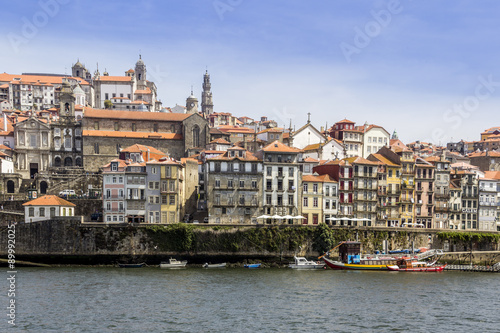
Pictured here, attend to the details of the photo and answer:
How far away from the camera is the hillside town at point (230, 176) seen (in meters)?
→ 86.0

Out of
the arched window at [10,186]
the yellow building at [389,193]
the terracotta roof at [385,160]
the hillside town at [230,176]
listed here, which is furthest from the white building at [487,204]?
the arched window at [10,186]

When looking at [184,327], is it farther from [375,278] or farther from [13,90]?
[13,90]

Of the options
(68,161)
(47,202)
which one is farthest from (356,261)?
(68,161)

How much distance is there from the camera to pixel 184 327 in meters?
44.6

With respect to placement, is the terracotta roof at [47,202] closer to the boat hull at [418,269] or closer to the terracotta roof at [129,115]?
the terracotta roof at [129,115]

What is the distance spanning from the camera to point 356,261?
263 ft

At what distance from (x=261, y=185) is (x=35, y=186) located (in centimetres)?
4296

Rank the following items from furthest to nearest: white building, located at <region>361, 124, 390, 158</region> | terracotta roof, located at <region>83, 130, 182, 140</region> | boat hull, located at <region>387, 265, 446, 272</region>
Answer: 1. white building, located at <region>361, 124, 390, 158</region>
2. terracotta roof, located at <region>83, 130, 182, 140</region>
3. boat hull, located at <region>387, 265, 446, 272</region>

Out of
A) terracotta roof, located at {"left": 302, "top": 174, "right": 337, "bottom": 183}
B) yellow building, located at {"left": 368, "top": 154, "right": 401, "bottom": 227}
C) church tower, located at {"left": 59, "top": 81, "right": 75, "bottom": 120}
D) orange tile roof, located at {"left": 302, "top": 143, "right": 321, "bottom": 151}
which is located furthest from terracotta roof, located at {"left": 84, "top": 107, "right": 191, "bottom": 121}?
yellow building, located at {"left": 368, "top": 154, "right": 401, "bottom": 227}

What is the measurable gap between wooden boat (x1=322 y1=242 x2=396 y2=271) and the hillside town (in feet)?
22.9

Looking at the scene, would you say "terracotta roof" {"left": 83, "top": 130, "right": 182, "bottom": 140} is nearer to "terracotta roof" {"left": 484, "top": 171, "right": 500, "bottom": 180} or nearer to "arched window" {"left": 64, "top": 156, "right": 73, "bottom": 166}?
"arched window" {"left": 64, "top": 156, "right": 73, "bottom": 166}

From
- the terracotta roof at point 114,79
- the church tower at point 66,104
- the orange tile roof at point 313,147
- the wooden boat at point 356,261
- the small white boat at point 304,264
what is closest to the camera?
the small white boat at point 304,264

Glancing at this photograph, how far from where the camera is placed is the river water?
45750mm
